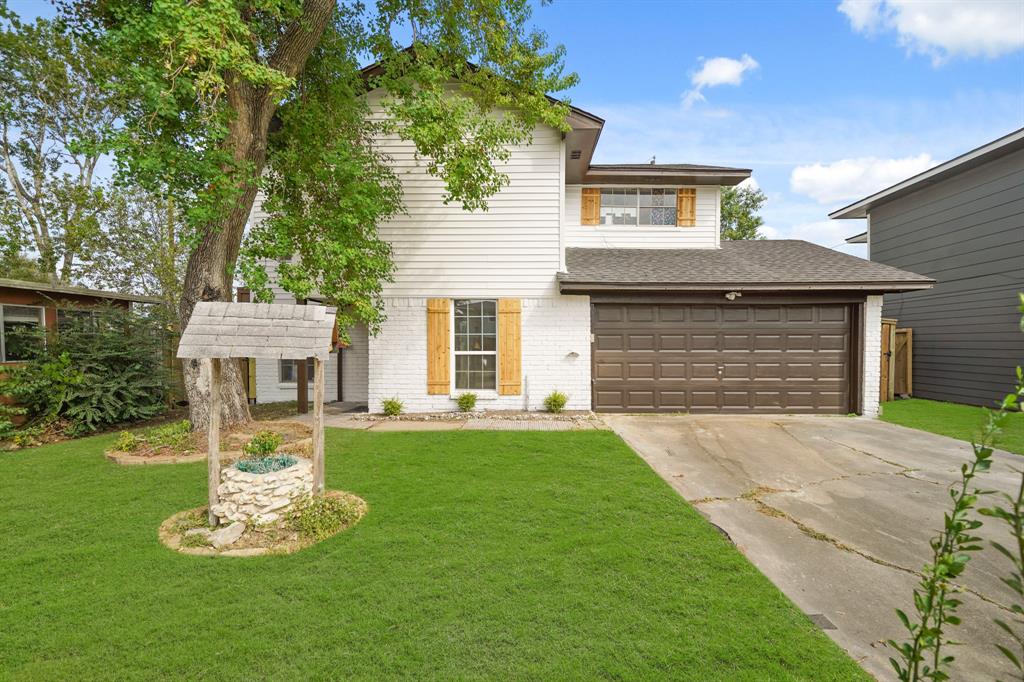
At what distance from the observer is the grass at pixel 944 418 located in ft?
23.7

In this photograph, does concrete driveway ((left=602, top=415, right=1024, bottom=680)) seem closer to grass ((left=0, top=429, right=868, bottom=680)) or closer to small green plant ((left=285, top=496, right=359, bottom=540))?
grass ((left=0, top=429, right=868, bottom=680))

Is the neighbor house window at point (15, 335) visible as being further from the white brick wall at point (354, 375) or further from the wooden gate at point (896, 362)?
the wooden gate at point (896, 362)

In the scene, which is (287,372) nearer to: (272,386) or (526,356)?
(272,386)

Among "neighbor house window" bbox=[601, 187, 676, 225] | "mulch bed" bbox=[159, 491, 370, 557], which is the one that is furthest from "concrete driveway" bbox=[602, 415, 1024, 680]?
"neighbor house window" bbox=[601, 187, 676, 225]

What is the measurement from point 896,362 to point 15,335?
2075cm

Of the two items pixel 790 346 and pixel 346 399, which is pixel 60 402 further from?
pixel 790 346

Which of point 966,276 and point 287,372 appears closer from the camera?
point 966,276

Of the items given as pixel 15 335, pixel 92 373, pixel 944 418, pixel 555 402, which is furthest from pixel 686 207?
pixel 15 335

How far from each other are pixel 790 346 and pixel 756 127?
27.3ft

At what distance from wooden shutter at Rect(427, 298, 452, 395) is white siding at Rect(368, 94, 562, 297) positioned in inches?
12.0

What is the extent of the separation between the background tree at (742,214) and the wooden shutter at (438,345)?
2091 centimetres

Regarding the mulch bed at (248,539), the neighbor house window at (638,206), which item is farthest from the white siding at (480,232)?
the mulch bed at (248,539)

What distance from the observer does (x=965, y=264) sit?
34.0 ft

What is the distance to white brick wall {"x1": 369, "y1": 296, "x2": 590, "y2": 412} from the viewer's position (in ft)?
29.6
